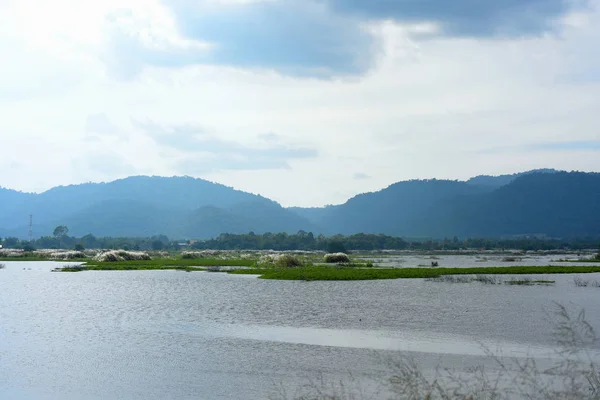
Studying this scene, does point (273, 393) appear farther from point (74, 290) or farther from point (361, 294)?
point (74, 290)

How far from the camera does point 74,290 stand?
55781mm

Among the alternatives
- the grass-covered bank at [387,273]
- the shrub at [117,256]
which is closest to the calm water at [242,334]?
the grass-covered bank at [387,273]

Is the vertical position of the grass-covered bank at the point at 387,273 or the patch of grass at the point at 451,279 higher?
Answer: the grass-covered bank at the point at 387,273

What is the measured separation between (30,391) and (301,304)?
955 inches

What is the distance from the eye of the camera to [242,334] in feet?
100

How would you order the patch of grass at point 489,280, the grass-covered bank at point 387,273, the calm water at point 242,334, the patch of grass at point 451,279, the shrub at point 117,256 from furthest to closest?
the shrub at point 117,256
the grass-covered bank at point 387,273
the patch of grass at point 451,279
the patch of grass at point 489,280
the calm water at point 242,334

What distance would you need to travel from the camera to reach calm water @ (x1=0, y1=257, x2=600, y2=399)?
69.7ft

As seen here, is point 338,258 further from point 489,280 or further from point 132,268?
point 489,280

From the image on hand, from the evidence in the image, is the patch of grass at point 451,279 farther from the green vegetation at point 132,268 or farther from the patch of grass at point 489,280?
the green vegetation at point 132,268

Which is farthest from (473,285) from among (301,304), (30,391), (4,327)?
(30,391)

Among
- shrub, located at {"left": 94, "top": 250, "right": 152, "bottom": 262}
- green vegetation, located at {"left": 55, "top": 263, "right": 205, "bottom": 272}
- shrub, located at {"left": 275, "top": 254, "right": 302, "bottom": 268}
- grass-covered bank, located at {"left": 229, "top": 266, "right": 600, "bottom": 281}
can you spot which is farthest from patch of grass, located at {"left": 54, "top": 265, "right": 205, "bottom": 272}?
grass-covered bank, located at {"left": 229, "top": 266, "right": 600, "bottom": 281}

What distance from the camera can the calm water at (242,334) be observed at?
837 inches

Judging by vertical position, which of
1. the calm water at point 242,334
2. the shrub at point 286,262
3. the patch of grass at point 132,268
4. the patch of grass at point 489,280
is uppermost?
the shrub at point 286,262

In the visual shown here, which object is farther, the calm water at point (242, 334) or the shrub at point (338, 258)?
the shrub at point (338, 258)
